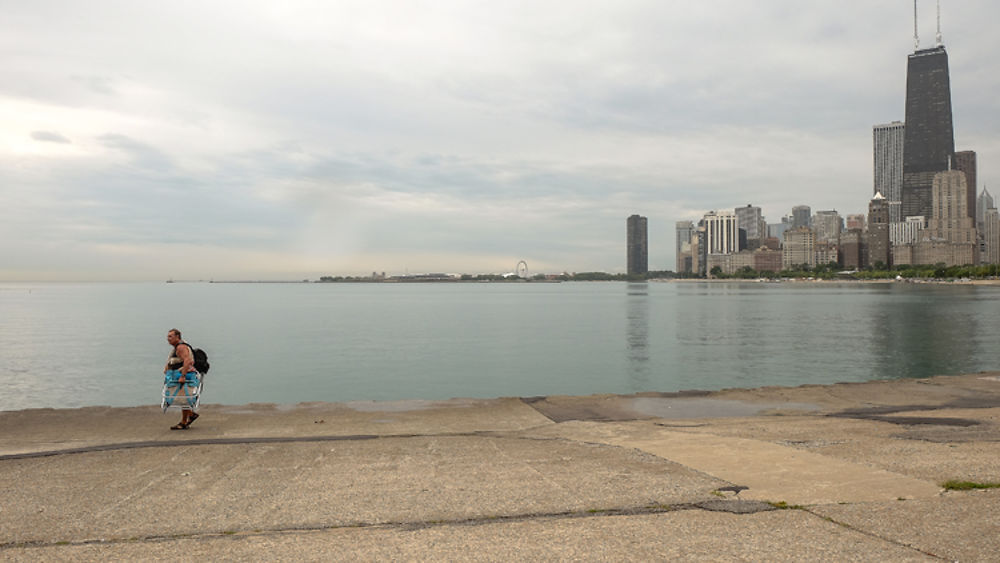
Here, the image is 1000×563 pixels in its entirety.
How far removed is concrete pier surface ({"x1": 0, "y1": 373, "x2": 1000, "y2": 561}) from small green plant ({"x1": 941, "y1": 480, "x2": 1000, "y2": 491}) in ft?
0.29

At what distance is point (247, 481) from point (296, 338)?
6055 centimetres

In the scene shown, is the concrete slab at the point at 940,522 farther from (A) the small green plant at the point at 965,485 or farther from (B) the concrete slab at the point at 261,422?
(B) the concrete slab at the point at 261,422

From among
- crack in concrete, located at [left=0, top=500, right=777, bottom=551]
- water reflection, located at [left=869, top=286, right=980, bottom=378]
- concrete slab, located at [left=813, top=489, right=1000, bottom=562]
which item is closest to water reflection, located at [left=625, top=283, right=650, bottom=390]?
water reflection, located at [left=869, top=286, right=980, bottom=378]

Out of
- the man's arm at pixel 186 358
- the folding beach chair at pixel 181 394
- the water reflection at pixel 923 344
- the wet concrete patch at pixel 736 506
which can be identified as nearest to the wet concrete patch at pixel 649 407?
the wet concrete patch at pixel 736 506

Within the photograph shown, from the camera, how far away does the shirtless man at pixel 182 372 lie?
1481 centimetres

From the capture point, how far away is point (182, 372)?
14797mm

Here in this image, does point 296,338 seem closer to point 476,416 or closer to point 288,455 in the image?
point 476,416

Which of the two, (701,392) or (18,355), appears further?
(18,355)

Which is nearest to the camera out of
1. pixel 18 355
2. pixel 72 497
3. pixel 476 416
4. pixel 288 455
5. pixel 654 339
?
pixel 72 497

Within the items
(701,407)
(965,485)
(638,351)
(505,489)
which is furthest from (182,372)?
(638,351)

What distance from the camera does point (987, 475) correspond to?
9.28 metres

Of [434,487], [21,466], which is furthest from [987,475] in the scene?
[21,466]

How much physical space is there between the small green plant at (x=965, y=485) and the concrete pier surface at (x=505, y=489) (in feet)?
0.29

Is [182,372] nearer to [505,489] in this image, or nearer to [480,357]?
[505,489]
